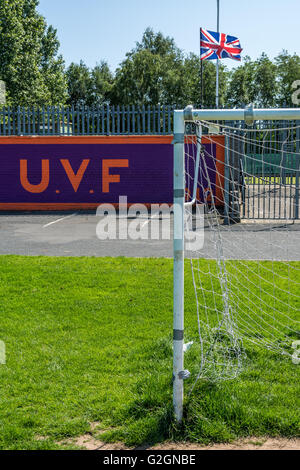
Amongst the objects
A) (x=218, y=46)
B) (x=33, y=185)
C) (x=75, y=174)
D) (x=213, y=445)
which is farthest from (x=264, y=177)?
(x=213, y=445)

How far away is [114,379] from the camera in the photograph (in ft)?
14.5

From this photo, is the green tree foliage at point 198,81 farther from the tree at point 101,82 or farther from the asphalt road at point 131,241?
the asphalt road at point 131,241

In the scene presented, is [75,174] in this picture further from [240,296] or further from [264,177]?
[240,296]

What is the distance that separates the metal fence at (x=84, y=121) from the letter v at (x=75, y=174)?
→ 1060mm

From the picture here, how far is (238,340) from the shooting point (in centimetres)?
516

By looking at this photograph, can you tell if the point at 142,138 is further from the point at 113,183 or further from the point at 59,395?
the point at 59,395

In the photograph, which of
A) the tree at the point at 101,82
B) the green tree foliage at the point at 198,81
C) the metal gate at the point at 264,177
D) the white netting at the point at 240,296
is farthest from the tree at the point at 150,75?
the white netting at the point at 240,296

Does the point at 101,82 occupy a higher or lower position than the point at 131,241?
higher

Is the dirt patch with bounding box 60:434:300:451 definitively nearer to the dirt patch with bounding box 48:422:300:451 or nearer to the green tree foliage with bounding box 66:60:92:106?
the dirt patch with bounding box 48:422:300:451

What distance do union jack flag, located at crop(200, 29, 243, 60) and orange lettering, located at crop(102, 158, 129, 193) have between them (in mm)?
6727

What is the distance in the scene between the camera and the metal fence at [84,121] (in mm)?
17594

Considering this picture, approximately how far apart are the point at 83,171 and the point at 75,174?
1.10ft

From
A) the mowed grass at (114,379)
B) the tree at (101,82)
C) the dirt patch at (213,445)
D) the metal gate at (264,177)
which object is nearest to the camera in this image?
the dirt patch at (213,445)

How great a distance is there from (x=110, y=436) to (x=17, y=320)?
9.04 feet
